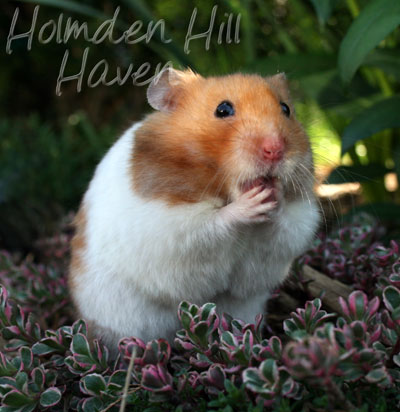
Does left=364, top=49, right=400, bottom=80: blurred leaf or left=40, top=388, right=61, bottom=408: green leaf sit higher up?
left=364, top=49, right=400, bottom=80: blurred leaf

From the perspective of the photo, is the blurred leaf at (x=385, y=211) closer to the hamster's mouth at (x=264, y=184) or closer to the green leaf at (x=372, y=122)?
the green leaf at (x=372, y=122)

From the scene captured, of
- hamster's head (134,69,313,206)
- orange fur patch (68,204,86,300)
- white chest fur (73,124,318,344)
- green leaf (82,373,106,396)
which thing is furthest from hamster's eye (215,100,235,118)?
green leaf (82,373,106,396)

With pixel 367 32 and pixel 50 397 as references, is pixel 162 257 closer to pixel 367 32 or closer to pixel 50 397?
pixel 50 397

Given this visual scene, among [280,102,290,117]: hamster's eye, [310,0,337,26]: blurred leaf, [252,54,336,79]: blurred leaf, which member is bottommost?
[280,102,290,117]: hamster's eye

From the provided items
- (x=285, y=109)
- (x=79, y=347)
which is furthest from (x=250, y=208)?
(x=79, y=347)

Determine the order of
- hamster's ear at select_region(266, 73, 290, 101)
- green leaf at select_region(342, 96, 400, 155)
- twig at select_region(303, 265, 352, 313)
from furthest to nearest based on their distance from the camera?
1. green leaf at select_region(342, 96, 400, 155)
2. twig at select_region(303, 265, 352, 313)
3. hamster's ear at select_region(266, 73, 290, 101)

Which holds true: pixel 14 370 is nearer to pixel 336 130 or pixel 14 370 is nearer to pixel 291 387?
pixel 291 387

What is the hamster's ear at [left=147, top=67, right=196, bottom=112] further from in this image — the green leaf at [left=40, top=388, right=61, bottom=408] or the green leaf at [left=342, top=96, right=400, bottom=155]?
the green leaf at [left=40, top=388, right=61, bottom=408]

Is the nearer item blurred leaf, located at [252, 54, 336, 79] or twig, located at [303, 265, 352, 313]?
twig, located at [303, 265, 352, 313]
